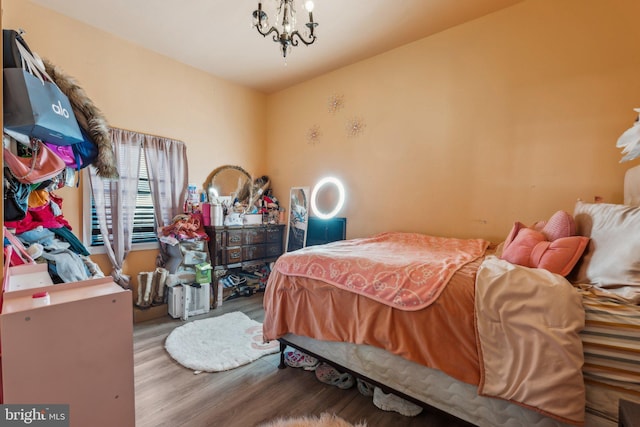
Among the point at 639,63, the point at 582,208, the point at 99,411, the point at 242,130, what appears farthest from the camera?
the point at 242,130

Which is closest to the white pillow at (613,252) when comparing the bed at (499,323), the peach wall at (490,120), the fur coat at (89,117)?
the bed at (499,323)

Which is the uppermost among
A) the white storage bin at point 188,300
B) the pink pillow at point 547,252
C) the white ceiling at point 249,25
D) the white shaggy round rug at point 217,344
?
the white ceiling at point 249,25

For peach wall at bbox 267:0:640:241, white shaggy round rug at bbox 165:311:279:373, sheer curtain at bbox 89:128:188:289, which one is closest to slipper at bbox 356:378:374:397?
white shaggy round rug at bbox 165:311:279:373

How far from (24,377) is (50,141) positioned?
1087mm

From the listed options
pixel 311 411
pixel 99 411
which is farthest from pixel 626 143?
pixel 99 411

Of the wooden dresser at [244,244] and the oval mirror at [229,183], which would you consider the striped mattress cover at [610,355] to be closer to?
the wooden dresser at [244,244]

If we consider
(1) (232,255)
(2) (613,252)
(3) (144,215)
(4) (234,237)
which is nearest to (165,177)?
(3) (144,215)

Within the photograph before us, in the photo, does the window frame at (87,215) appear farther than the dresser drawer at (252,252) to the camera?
No

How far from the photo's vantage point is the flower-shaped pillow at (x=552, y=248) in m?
1.28

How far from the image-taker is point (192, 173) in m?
3.30

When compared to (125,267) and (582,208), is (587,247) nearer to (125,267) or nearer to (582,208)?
(582,208)

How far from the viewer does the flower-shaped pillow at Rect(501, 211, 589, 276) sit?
4.20 ft

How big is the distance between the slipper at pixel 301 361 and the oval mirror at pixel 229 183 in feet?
6.99

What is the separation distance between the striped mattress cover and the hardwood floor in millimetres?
582
